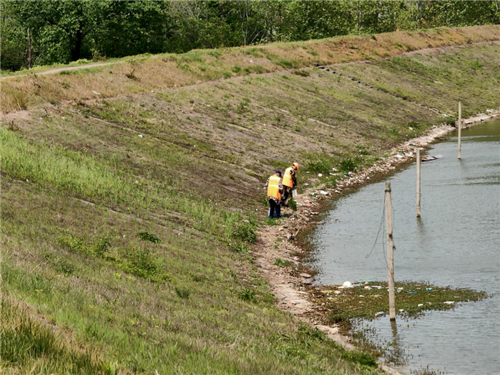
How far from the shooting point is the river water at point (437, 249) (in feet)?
56.7

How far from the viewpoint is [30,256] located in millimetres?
16500

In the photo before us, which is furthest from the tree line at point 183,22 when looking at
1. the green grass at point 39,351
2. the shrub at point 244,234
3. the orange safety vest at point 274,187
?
the green grass at point 39,351

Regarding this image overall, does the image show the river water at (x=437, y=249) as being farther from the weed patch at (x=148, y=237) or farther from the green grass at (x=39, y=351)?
the green grass at (x=39, y=351)

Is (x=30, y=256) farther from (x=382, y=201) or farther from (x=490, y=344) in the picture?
(x=382, y=201)

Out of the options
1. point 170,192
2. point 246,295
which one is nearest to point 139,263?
point 246,295

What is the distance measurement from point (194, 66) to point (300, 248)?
29222mm

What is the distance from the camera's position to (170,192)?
1209 inches

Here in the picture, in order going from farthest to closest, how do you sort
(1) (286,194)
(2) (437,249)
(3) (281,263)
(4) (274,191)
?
(1) (286,194)
(4) (274,191)
(2) (437,249)
(3) (281,263)

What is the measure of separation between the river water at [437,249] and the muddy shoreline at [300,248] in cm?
71

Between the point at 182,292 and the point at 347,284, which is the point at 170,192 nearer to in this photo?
the point at 347,284

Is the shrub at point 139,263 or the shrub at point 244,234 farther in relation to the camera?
the shrub at point 244,234

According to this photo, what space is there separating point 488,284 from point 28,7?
58292mm

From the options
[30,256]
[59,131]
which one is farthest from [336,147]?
[30,256]

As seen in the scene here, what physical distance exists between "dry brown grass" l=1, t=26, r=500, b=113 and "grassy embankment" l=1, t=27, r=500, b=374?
0.17 m
